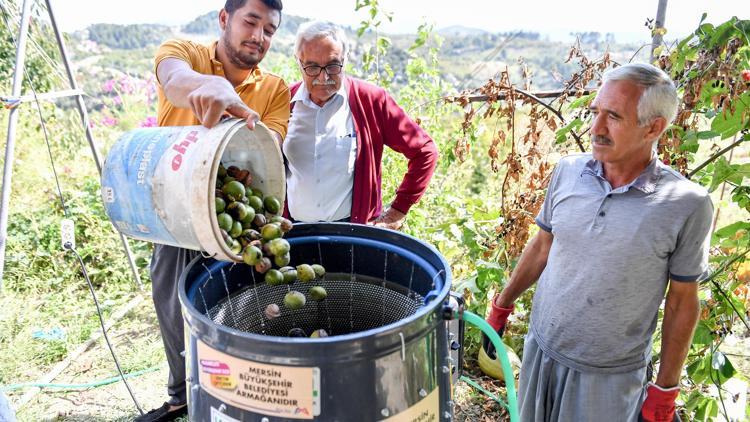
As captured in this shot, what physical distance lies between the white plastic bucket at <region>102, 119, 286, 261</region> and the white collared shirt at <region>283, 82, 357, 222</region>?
2.64 feet

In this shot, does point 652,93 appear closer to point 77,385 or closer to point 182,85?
point 182,85

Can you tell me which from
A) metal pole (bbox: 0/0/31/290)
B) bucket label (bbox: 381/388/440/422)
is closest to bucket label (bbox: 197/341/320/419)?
bucket label (bbox: 381/388/440/422)

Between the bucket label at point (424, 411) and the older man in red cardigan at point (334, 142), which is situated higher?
the older man in red cardigan at point (334, 142)

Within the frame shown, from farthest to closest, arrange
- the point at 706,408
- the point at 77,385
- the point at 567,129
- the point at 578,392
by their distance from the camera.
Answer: the point at 77,385 < the point at 567,129 < the point at 706,408 < the point at 578,392

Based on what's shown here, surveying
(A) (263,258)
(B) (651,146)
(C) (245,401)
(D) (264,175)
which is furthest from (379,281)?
(B) (651,146)

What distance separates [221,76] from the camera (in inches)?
92.4

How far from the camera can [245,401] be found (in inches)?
50.6

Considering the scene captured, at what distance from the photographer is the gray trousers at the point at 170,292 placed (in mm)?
2502

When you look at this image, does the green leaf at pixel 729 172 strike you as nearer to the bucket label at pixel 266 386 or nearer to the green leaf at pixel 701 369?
the green leaf at pixel 701 369

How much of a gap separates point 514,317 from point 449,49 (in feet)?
50.5

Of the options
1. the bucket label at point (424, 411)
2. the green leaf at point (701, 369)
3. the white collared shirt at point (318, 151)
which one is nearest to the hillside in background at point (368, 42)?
the white collared shirt at point (318, 151)

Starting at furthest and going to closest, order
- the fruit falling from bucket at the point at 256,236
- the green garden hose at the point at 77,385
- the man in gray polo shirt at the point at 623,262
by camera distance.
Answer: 1. the green garden hose at the point at 77,385
2. the man in gray polo shirt at the point at 623,262
3. the fruit falling from bucket at the point at 256,236

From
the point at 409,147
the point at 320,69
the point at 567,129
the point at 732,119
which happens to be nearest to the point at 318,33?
the point at 320,69

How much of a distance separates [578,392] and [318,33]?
1.87m
